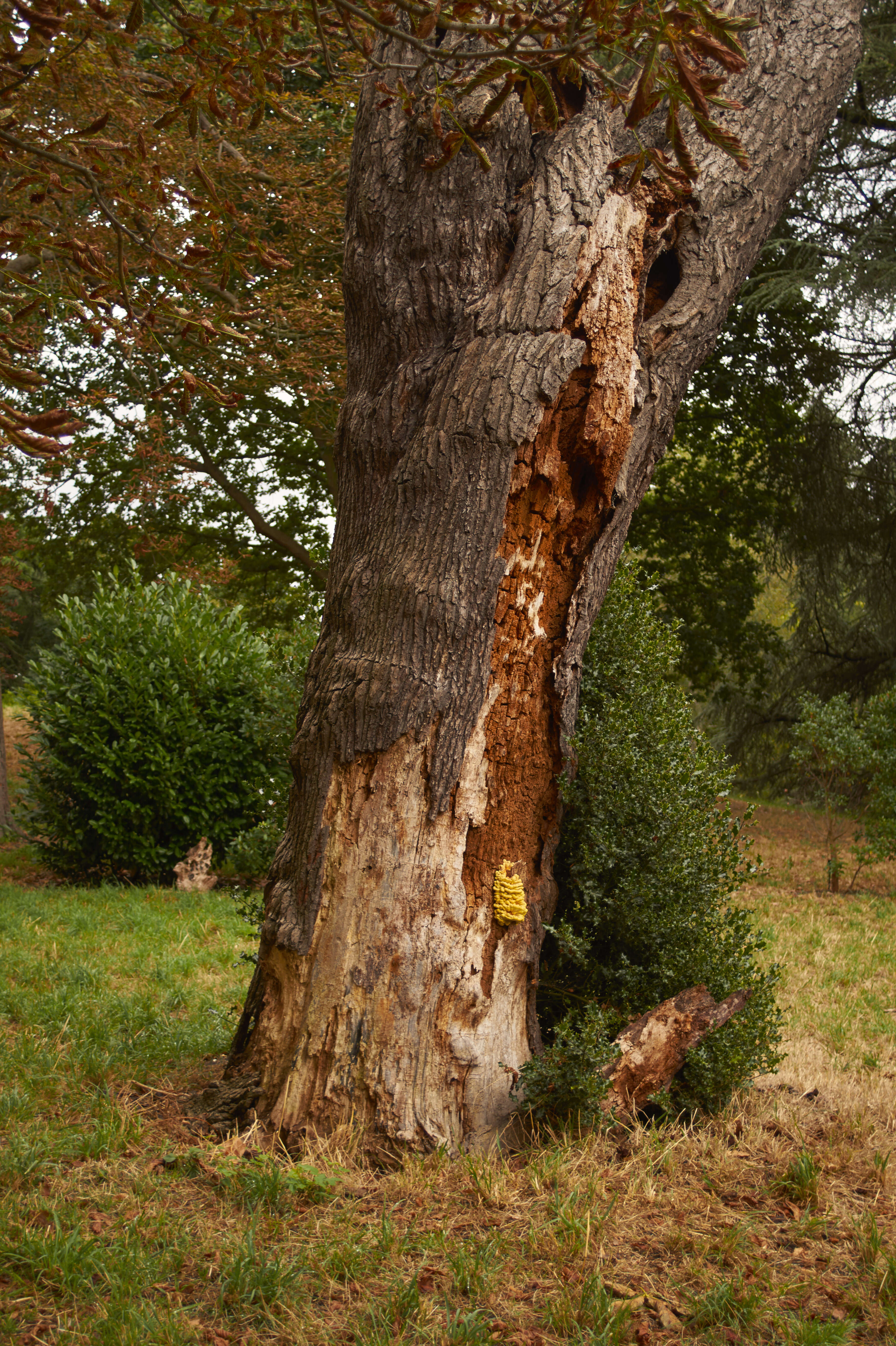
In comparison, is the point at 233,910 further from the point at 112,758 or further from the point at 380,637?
the point at 380,637

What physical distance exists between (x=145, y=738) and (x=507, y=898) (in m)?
5.37

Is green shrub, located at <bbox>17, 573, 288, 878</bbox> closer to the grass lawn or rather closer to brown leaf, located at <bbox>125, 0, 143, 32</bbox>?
the grass lawn

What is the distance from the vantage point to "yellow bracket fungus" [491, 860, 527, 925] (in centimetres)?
335

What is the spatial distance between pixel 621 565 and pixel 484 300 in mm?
1608

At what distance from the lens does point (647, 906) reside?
11.8ft

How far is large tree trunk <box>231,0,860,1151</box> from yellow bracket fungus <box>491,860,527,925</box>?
26 mm

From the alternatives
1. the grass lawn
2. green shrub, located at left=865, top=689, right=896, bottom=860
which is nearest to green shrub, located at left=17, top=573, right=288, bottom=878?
the grass lawn

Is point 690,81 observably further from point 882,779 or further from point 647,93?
point 882,779

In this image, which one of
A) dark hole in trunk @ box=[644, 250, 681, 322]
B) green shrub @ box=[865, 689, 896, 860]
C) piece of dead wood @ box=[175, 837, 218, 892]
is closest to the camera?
dark hole in trunk @ box=[644, 250, 681, 322]

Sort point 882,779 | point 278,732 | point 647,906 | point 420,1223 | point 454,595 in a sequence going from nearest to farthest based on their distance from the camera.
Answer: point 420,1223 → point 454,595 → point 647,906 → point 278,732 → point 882,779

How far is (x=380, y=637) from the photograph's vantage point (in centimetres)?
335

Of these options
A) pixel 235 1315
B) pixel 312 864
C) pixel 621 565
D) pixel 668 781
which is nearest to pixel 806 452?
pixel 621 565

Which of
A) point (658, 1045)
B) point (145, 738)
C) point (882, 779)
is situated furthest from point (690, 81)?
point (882, 779)

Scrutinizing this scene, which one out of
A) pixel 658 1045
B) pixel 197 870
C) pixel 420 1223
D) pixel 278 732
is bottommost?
pixel 420 1223
